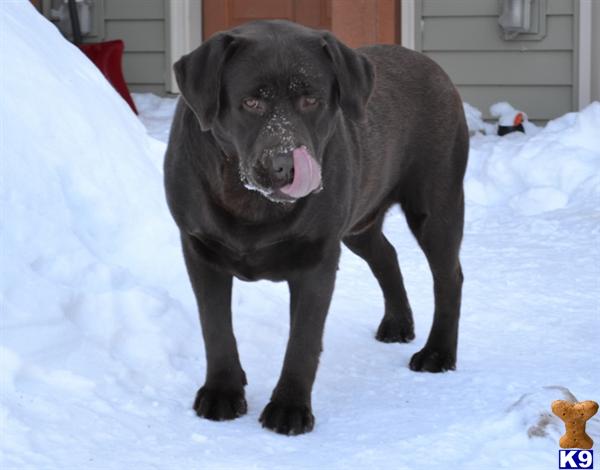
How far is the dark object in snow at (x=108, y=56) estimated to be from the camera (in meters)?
Answer: 9.64

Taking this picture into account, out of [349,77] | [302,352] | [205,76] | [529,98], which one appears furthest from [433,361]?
[529,98]

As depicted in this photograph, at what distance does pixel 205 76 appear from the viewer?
11.6 ft

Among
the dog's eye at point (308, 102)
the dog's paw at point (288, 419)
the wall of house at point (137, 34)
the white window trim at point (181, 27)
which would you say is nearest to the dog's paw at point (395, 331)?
the dog's paw at point (288, 419)

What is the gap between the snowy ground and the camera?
348 centimetres

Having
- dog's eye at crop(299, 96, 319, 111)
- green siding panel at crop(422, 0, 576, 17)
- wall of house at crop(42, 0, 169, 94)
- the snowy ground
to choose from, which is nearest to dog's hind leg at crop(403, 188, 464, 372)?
the snowy ground

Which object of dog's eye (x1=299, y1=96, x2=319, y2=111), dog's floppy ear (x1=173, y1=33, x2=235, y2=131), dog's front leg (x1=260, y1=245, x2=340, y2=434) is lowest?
dog's front leg (x1=260, y1=245, x2=340, y2=434)

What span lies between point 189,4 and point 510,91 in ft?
9.18

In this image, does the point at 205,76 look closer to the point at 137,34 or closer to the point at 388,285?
the point at 388,285

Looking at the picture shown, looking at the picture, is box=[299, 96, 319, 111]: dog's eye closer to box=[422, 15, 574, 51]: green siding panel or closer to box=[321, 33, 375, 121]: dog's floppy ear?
box=[321, 33, 375, 121]: dog's floppy ear

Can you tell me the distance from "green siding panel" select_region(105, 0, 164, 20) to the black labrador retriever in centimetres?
609

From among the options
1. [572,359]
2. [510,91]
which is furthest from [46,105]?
[510,91]

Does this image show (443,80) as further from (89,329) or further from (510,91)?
(510,91)

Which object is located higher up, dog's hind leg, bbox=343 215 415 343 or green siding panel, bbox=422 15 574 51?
green siding panel, bbox=422 15 574 51

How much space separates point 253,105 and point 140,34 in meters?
7.00
